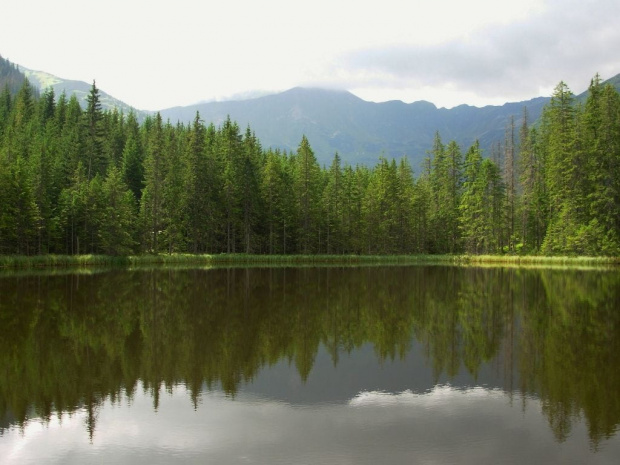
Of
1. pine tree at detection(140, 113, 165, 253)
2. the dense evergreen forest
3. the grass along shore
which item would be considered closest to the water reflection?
the grass along shore

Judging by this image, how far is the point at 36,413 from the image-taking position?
9742mm

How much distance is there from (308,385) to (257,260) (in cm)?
6288

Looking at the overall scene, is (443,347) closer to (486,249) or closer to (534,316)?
(534,316)

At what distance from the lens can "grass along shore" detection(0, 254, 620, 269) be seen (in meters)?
58.9

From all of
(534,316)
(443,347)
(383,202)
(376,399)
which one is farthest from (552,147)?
(376,399)

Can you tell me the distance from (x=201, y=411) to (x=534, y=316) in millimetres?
16553

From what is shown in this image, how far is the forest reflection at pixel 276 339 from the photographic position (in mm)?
11117

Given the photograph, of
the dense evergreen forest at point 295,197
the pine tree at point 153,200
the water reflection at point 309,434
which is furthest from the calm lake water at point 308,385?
the pine tree at point 153,200

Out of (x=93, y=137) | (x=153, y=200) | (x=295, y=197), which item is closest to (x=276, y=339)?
(x=153, y=200)

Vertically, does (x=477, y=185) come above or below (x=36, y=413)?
above

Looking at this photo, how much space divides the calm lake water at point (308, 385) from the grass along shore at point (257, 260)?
39657mm

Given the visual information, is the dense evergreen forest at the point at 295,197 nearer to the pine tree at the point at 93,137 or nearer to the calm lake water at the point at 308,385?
the pine tree at the point at 93,137

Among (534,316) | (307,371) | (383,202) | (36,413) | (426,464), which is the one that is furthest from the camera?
(383,202)

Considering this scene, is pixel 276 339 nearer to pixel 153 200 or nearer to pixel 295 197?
pixel 153 200
